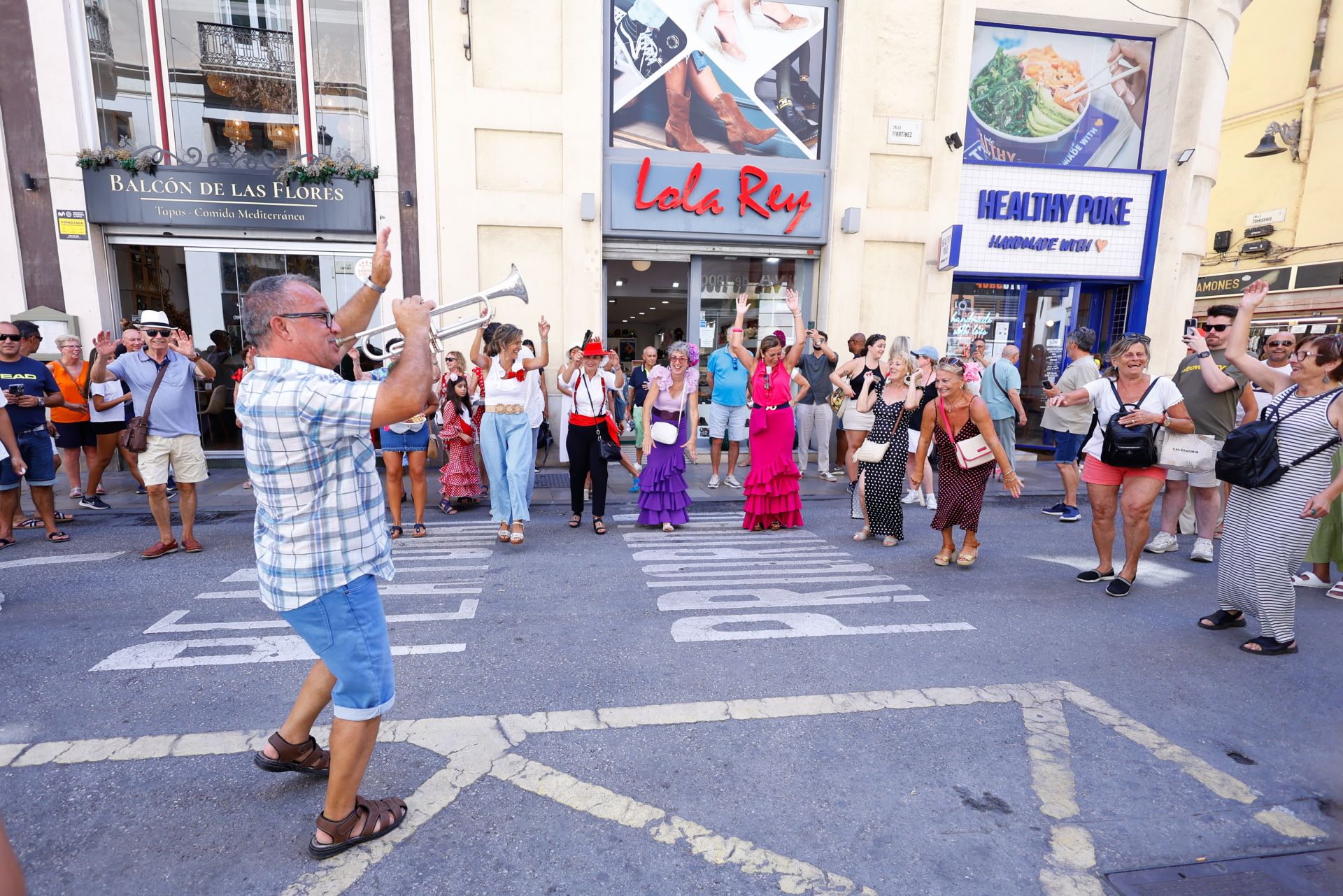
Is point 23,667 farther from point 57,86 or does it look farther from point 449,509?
point 57,86

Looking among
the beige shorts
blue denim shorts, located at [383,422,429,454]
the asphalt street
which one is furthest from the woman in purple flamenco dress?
the beige shorts

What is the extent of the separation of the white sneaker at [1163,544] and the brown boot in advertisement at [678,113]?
7822 millimetres

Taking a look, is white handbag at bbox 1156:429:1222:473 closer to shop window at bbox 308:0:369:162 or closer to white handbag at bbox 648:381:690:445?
white handbag at bbox 648:381:690:445

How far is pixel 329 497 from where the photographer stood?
7.27 ft

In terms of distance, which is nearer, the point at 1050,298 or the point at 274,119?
the point at 274,119

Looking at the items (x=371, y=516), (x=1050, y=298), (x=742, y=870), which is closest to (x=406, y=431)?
(x=371, y=516)

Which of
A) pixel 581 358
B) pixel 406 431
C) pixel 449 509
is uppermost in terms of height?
pixel 581 358

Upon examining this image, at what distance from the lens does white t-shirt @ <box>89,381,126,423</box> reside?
7117 millimetres

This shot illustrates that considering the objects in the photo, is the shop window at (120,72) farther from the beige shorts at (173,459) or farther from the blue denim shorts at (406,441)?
the blue denim shorts at (406,441)

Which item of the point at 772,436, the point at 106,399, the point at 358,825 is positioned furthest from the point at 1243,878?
the point at 106,399

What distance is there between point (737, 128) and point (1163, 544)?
26.0 feet

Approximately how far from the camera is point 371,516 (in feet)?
7.70

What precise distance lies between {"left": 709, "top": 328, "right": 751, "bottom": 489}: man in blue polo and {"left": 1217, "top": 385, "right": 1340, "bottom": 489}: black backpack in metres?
5.24

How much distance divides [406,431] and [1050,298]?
35.5ft
